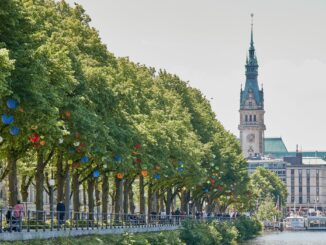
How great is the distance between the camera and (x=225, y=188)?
150375 millimetres

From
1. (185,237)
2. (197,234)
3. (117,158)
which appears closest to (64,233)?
(117,158)

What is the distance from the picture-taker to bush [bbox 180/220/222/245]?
96856 mm

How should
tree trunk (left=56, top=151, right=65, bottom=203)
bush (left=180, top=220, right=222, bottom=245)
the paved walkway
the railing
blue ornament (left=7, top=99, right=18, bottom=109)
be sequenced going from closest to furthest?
the paved walkway
blue ornament (left=7, top=99, right=18, bottom=109)
the railing
tree trunk (left=56, top=151, right=65, bottom=203)
bush (left=180, top=220, right=222, bottom=245)

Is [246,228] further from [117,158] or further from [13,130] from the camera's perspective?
[13,130]

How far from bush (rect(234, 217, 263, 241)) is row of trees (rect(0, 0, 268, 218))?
22.0 meters

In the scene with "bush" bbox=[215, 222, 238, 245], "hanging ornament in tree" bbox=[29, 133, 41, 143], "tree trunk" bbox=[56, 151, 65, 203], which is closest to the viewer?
"hanging ornament in tree" bbox=[29, 133, 41, 143]

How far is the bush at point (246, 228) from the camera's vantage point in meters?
149

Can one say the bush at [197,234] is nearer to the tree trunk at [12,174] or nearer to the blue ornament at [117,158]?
the blue ornament at [117,158]

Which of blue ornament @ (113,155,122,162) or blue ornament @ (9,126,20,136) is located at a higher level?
blue ornament @ (9,126,20,136)

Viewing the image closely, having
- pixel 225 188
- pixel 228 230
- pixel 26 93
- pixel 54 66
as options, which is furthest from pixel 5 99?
pixel 225 188

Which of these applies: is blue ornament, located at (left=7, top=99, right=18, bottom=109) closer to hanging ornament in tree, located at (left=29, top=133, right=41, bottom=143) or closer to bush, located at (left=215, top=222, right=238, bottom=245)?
hanging ornament in tree, located at (left=29, top=133, right=41, bottom=143)

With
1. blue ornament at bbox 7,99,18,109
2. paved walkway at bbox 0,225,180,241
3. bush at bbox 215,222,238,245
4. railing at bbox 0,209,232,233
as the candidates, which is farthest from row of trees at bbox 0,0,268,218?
bush at bbox 215,222,238,245

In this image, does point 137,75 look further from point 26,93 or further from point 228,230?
point 26,93

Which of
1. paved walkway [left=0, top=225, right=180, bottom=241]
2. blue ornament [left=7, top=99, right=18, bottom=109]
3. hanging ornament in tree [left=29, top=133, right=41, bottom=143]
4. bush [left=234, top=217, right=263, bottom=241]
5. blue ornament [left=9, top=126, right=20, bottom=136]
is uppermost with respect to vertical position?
blue ornament [left=7, top=99, right=18, bottom=109]
